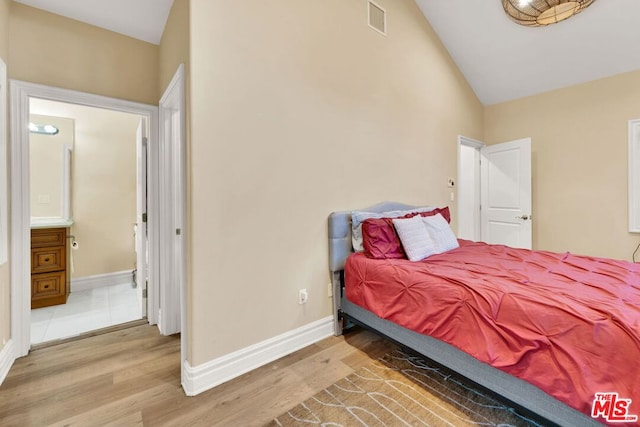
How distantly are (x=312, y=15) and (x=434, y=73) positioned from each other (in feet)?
6.44

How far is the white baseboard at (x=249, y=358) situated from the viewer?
1.74m

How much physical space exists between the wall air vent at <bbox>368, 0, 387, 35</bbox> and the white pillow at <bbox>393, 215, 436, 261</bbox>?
2.01 meters

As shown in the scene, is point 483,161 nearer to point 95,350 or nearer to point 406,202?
point 406,202

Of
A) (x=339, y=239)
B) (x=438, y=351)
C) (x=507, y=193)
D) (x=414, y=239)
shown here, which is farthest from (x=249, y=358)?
(x=507, y=193)

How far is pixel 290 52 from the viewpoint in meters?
2.21

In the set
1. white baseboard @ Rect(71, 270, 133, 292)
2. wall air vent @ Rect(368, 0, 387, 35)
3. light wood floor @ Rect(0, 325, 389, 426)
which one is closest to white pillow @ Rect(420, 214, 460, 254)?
light wood floor @ Rect(0, 325, 389, 426)

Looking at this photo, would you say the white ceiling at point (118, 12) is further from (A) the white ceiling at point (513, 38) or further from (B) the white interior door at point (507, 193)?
(B) the white interior door at point (507, 193)

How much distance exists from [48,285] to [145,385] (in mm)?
2243

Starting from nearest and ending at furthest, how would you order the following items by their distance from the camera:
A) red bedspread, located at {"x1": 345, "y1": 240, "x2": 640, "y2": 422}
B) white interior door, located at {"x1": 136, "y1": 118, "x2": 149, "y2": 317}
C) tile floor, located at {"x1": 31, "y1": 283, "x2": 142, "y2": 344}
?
1. red bedspread, located at {"x1": 345, "y1": 240, "x2": 640, "y2": 422}
2. tile floor, located at {"x1": 31, "y1": 283, "x2": 142, "y2": 344}
3. white interior door, located at {"x1": 136, "y1": 118, "x2": 149, "y2": 317}

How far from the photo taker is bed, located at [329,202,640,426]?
1.16 meters

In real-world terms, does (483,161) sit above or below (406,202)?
above

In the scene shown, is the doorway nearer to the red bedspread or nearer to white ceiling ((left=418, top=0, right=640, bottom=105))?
white ceiling ((left=418, top=0, right=640, bottom=105))

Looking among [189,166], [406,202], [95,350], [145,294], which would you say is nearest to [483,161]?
[406,202]

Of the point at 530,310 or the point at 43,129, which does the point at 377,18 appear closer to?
the point at 530,310
